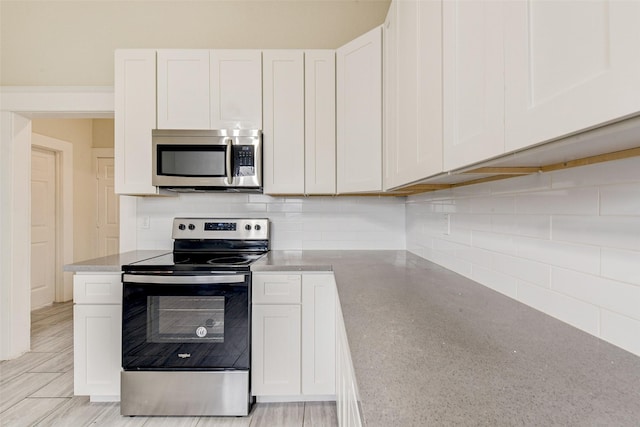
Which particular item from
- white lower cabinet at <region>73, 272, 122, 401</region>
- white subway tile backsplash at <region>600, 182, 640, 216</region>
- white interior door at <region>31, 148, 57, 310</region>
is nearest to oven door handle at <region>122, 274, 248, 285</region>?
white lower cabinet at <region>73, 272, 122, 401</region>

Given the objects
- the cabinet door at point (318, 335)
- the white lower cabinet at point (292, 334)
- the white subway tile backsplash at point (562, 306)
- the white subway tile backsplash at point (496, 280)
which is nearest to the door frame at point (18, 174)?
the white lower cabinet at point (292, 334)

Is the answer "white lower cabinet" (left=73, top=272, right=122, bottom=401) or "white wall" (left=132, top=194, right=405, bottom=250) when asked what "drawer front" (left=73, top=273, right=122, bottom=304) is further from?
"white wall" (left=132, top=194, right=405, bottom=250)

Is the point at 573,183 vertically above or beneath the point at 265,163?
beneath

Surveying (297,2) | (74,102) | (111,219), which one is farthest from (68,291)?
(297,2)

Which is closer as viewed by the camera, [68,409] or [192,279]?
[192,279]

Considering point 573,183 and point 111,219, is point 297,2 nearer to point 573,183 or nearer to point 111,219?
point 573,183

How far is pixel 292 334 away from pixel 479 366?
4.27 feet

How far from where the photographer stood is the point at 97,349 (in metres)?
1.83

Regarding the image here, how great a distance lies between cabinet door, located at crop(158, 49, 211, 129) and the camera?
2074 millimetres

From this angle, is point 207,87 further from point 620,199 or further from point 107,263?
point 620,199

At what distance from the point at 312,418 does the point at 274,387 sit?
0.28 metres

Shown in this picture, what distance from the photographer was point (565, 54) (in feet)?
1.68

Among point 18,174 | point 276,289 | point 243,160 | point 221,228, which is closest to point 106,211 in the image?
point 18,174

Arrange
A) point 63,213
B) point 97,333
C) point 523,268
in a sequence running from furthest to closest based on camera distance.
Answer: point 63,213 < point 97,333 < point 523,268
